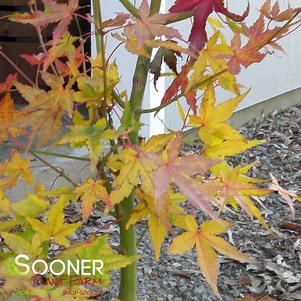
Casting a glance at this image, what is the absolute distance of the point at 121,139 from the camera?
1349 millimetres

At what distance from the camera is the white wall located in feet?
13.3

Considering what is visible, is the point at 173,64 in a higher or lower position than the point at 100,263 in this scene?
higher

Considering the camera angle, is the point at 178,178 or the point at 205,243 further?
the point at 205,243

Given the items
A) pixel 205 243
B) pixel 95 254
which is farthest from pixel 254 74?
pixel 95 254

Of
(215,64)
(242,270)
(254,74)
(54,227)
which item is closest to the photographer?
(54,227)

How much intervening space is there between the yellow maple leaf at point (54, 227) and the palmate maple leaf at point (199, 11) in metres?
0.38

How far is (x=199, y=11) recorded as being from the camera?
1.28 metres

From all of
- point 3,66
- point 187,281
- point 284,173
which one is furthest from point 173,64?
point 3,66

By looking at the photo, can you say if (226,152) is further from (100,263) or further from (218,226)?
(100,263)

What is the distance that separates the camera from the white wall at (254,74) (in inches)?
160

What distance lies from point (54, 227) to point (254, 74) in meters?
4.41

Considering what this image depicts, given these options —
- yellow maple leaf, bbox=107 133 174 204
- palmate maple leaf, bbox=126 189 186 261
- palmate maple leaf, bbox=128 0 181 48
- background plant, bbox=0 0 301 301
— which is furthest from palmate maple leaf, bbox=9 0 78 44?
palmate maple leaf, bbox=126 189 186 261

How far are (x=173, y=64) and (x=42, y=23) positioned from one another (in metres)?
0.35

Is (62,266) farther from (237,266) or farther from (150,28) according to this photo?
(237,266)
